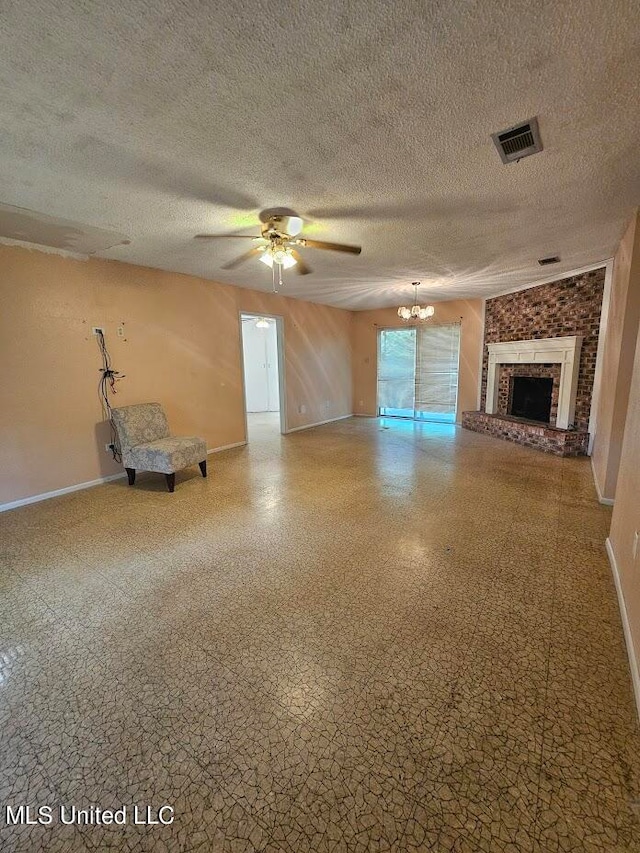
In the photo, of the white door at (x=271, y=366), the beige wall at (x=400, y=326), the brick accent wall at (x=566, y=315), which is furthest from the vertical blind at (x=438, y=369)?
the white door at (x=271, y=366)

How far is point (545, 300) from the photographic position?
505 centimetres

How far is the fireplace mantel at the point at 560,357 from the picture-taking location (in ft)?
15.2

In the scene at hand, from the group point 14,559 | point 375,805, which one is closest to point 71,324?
point 14,559

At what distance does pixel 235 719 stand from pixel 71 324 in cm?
377

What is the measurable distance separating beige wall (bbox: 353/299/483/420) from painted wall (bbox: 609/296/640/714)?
4662mm

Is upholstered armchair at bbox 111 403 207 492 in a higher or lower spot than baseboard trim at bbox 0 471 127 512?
higher

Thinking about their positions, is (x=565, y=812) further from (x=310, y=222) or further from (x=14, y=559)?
(x=310, y=222)

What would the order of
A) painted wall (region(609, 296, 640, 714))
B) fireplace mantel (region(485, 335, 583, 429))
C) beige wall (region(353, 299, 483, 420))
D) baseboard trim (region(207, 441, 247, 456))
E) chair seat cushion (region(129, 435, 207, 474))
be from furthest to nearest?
beige wall (region(353, 299, 483, 420)), baseboard trim (region(207, 441, 247, 456)), fireplace mantel (region(485, 335, 583, 429)), chair seat cushion (region(129, 435, 207, 474)), painted wall (region(609, 296, 640, 714))

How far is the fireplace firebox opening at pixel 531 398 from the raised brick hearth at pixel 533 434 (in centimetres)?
25

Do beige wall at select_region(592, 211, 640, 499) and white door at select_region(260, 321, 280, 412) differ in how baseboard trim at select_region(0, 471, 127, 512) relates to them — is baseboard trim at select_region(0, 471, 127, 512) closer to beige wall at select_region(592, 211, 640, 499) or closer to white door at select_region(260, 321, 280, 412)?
beige wall at select_region(592, 211, 640, 499)

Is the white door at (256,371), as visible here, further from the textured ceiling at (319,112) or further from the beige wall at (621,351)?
the beige wall at (621,351)

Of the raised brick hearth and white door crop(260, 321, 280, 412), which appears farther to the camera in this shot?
white door crop(260, 321, 280, 412)

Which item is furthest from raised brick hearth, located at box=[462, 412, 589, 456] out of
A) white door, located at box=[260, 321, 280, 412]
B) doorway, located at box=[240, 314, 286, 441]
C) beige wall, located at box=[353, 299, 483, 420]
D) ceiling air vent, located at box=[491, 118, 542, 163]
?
white door, located at box=[260, 321, 280, 412]

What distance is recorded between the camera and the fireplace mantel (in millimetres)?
4625
